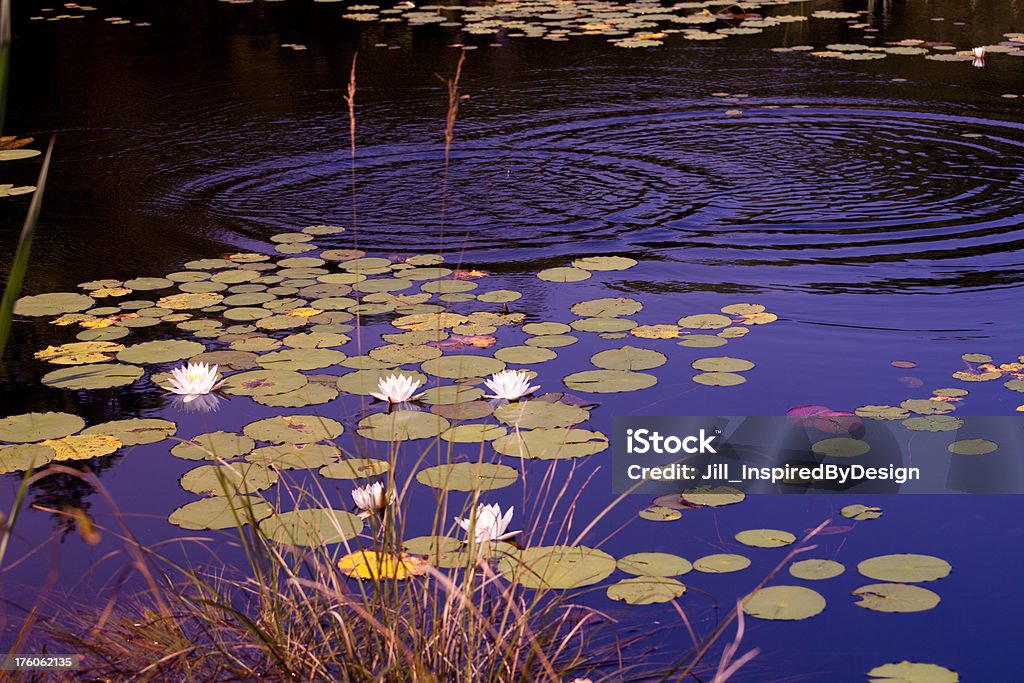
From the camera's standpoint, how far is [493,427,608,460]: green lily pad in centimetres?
256

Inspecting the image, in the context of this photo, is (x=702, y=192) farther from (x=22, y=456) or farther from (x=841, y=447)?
(x=22, y=456)

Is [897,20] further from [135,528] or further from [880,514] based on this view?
[135,528]

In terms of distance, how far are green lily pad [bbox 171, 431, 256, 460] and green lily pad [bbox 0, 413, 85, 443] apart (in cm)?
27

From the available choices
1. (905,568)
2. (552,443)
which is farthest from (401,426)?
(905,568)

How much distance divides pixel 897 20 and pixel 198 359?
6685mm

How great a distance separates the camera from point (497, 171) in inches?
196

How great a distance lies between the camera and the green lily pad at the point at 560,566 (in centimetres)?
207

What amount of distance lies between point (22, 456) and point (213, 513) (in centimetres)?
56

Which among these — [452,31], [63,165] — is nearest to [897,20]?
[452,31]

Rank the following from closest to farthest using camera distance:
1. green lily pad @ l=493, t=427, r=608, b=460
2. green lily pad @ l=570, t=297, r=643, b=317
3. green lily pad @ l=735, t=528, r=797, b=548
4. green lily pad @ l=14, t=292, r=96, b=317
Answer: green lily pad @ l=735, t=528, r=797, b=548, green lily pad @ l=493, t=427, r=608, b=460, green lily pad @ l=570, t=297, r=643, b=317, green lily pad @ l=14, t=292, r=96, b=317

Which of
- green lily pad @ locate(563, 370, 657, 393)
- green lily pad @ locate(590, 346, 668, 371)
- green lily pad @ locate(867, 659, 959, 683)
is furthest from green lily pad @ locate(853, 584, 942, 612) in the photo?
green lily pad @ locate(590, 346, 668, 371)

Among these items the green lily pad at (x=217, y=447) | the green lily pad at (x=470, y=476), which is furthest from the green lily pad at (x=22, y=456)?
the green lily pad at (x=470, y=476)

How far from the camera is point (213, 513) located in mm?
2363

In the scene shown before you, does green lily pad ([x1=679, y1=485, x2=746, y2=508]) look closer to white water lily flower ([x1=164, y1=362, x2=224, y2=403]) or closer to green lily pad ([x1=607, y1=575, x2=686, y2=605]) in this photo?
green lily pad ([x1=607, y1=575, x2=686, y2=605])
